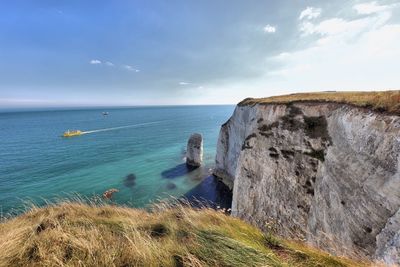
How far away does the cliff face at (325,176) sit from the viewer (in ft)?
28.3

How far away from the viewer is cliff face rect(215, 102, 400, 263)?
8.64 metres

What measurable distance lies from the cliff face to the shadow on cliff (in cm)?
740

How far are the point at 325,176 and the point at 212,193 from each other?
61.9 ft

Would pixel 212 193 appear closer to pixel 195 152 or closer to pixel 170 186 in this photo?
pixel 170 186

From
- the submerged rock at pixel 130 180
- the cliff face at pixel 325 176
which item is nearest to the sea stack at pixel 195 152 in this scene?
the submerged rock at pixel 130 180

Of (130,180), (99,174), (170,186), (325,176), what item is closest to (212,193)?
(170,186)

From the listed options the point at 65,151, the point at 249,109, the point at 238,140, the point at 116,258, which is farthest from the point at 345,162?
the point at 65,151

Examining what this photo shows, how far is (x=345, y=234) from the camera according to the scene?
400 inches

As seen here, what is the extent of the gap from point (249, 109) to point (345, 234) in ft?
61.4

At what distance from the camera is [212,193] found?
29.5 meters

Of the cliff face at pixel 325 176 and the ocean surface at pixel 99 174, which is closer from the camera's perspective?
the cliff face at pixel 325 176

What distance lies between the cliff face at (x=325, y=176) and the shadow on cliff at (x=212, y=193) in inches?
291

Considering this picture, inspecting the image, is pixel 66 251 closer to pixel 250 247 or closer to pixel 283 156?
pixel 250 247

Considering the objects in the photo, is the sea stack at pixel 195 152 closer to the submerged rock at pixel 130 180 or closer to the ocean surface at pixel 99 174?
the ocean surface at pixel 99 174
